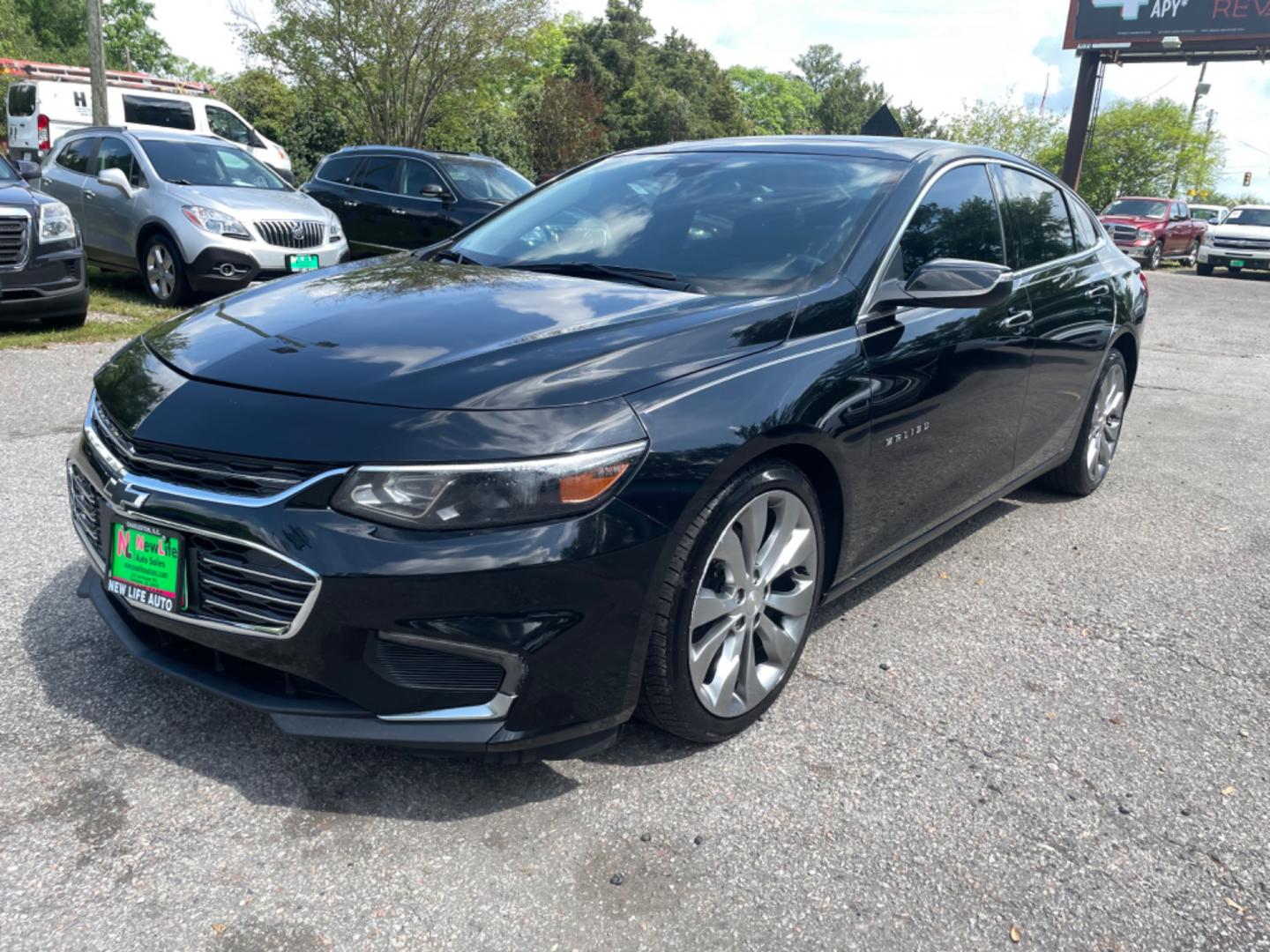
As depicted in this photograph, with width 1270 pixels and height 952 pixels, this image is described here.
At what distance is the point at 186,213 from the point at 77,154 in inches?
99.1

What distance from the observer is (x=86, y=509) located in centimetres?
277

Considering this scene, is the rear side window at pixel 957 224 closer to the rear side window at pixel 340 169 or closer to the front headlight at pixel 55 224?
the front headlight at pixel 55 224

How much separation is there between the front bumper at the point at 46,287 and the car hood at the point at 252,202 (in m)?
1.62

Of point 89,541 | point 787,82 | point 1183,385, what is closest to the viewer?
point 89,541

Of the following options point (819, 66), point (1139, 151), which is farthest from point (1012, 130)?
point (819, 66)

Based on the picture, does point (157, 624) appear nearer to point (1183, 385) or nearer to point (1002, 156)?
point (1002, 156)

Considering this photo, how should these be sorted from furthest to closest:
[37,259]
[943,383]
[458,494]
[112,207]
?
[112,207] → [37,259] → [943,383] → [458,494]

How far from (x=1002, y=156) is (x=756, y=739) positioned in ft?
9.24

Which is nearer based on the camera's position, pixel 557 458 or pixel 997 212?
pixel 557 458

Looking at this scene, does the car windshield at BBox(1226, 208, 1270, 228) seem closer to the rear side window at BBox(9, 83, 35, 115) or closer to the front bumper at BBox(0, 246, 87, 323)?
the front bumper at BBox(0, 246, 87, 323)

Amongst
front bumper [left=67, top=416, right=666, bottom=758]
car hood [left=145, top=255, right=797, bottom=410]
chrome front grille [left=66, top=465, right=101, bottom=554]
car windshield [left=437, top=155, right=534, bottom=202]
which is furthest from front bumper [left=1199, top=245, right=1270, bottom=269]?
chrome front grille [left=66, top=465, right=101, bottom=554]

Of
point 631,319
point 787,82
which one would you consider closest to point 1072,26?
point 631,319

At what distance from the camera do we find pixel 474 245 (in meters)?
3.92

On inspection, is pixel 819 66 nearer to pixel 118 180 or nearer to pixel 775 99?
pixel 775 99
